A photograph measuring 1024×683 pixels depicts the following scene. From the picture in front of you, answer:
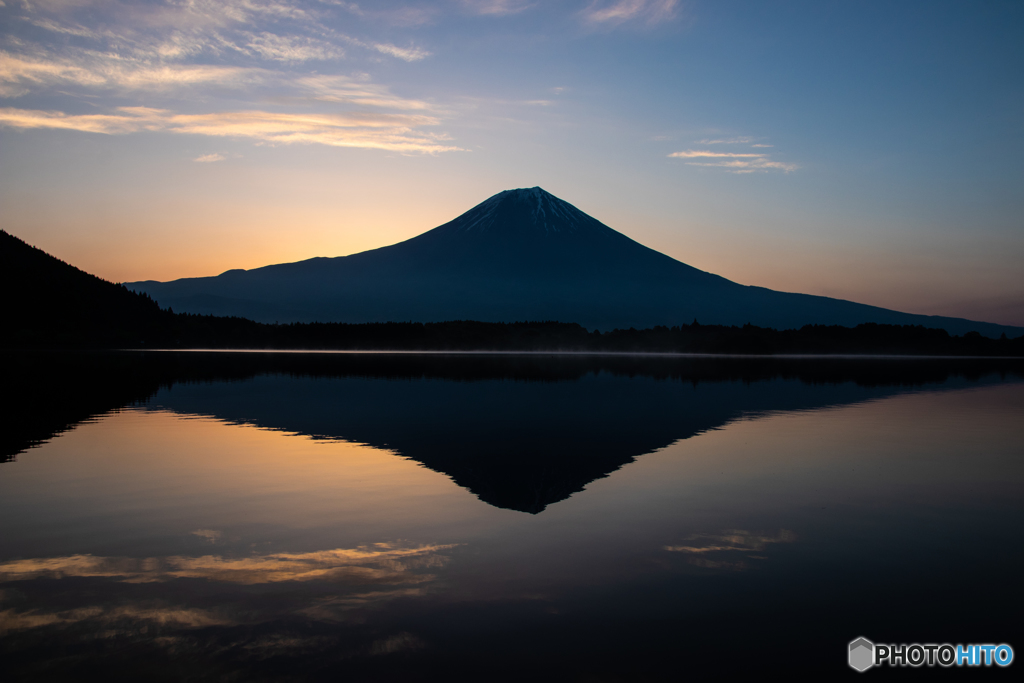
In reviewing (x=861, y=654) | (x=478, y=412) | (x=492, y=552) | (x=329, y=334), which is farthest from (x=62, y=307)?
(x=861, y=654)

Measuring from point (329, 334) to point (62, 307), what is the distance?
64233 mm

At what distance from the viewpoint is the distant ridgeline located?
16400 centimetres

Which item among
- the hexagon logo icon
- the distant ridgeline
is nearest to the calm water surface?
the hexagon logo icon

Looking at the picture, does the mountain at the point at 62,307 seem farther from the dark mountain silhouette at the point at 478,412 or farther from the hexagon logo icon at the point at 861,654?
the hexagon logo icon at the point at 861,654

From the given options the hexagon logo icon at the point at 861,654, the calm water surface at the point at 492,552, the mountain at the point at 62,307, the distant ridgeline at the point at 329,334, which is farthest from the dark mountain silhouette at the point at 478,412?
the distant ridgeline at the point at 329,334

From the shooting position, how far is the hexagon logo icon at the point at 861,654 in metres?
6.55

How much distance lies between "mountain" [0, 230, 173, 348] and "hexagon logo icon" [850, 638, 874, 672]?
174786 millimetres

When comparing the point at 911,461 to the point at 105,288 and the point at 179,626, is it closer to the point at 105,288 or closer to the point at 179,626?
the point at 179,626

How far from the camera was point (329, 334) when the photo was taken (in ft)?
642

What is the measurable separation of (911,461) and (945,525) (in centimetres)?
662

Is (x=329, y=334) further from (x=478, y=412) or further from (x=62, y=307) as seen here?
(x=478, y=412)

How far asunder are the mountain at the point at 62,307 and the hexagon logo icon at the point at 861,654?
175 m

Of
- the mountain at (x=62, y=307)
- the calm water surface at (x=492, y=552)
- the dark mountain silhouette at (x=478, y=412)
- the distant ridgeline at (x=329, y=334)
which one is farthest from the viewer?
the distant ridgeline at (x=329, y=334)

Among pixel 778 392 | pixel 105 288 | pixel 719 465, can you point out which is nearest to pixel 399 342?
pixel 105 288
